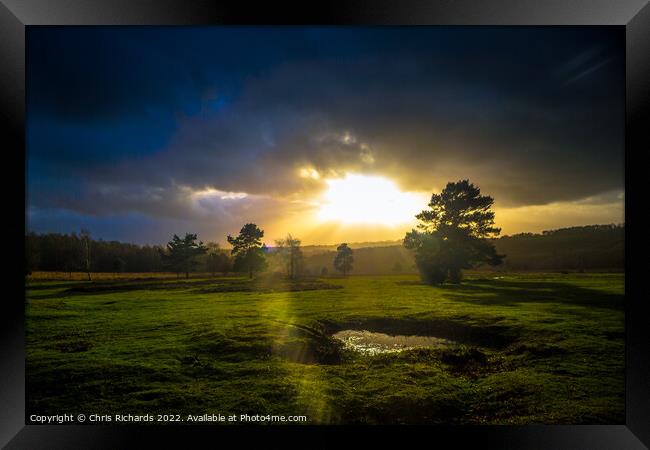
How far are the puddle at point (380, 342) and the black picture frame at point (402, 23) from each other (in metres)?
1.43

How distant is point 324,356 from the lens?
5.07 m

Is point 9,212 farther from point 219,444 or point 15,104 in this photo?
point 219,444

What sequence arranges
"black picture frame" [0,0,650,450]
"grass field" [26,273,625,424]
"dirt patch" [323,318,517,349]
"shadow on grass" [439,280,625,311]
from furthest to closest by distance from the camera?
"dirt patch" [323,318,517,349] < "shadow on grass" [439,280,625,311] < "grass field" [26,273,625,424] < "black picture frame" [0,0,650,450]

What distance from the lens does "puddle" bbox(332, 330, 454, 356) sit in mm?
5329

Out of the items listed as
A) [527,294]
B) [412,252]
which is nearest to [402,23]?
[412,252]

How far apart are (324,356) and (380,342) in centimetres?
125

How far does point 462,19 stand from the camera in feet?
13.1

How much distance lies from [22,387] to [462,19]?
28.3ft

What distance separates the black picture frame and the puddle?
4.69ft

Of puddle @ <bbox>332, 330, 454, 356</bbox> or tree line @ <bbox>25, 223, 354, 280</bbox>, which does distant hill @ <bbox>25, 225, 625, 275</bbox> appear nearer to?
tree line @ <bbox>25, 223, 354, 280</bbox>

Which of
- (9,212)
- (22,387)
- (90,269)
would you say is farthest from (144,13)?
(22,387)

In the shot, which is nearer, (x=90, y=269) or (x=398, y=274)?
(x=90, y=269)

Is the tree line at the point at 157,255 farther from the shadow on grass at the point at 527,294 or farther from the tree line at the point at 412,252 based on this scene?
the shadow on grass at the point at 527,294

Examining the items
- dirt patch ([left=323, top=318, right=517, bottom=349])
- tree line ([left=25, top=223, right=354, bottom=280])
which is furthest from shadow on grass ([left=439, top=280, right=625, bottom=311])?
tree line ([left=25, top=223, right=354, bottom=280])
